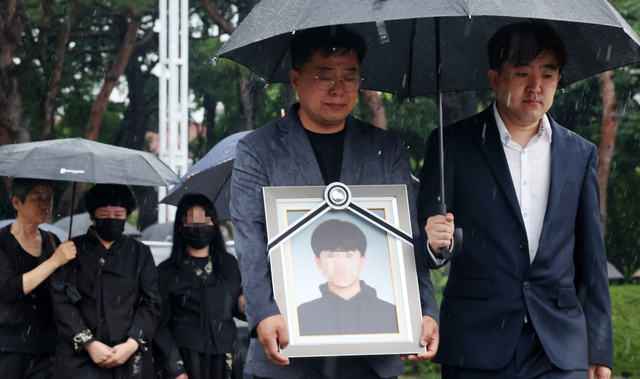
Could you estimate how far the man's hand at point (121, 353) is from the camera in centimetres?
659

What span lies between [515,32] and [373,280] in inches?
52.8

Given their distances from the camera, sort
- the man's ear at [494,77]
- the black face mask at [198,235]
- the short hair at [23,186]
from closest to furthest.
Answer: the man's ear at [494,77] → the short hair at [23,186] → the black face mask at [198,235]

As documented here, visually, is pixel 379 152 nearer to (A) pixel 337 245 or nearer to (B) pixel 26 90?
(A) pixel 337 245

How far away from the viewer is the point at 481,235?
4.23m

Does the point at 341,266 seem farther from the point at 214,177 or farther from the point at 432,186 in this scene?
the point at 214,177

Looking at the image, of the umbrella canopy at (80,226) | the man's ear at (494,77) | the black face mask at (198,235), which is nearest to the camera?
the man's ear at (494,77)

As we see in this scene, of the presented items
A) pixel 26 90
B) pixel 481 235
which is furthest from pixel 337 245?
pixel 26 90

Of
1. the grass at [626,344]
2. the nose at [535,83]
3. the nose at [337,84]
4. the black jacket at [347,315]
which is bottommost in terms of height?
the grass at [626,344]

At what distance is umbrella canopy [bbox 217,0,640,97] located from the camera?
348 centimetres

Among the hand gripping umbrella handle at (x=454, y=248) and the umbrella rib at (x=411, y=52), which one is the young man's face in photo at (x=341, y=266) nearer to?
the hand gripping umbrella handle at (x=454, y=248)

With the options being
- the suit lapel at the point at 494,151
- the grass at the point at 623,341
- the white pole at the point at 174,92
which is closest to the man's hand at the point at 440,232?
the suit lapel at the point at 494,151

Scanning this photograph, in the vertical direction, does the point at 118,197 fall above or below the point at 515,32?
below

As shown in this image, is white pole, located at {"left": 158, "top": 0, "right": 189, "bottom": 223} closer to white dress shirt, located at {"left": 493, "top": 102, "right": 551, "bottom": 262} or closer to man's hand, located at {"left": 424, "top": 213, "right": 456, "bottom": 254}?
white dress shirt, located at {"left": 493, "top": 102, "right": 551, "bottom": 262}

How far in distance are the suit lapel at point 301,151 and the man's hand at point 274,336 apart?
64cm
